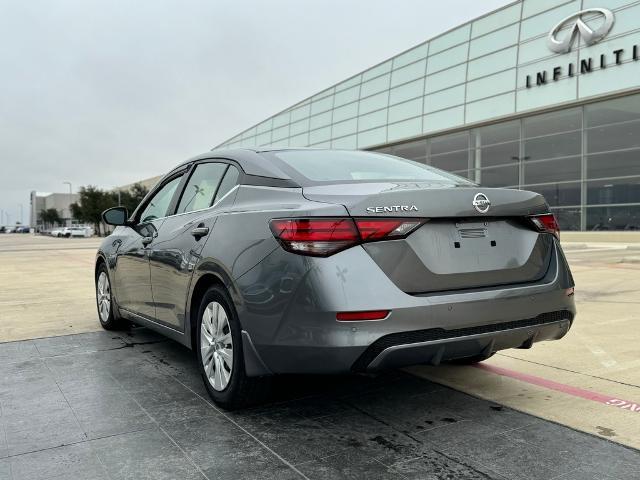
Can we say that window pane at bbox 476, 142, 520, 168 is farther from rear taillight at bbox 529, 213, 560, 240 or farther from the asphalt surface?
rear taillight at bbox 529, 213, 560, 240

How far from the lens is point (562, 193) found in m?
26.0

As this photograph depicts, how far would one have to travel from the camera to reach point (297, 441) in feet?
10.0

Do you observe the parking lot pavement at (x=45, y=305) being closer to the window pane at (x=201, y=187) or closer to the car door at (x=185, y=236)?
the car door at (x=185, y=236)

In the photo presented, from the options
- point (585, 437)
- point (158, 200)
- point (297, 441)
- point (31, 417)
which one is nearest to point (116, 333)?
point (158, 200)

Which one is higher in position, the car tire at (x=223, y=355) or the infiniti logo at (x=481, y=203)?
the infiniti logo at (x=481, y=203)

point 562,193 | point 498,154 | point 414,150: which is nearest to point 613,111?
point 562,193

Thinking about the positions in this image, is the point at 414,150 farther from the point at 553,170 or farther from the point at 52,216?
the point at 52,216

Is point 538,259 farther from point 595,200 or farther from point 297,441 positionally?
point 595,200

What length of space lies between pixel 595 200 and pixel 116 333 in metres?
23.5

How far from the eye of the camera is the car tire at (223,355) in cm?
333

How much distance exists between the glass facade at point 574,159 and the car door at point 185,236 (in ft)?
75.8

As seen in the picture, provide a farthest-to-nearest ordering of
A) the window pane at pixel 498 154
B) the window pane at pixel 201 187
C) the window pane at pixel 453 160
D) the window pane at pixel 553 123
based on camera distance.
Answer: the window pane at pixel 453 160 → the window pane at pixel 498 154 → the window pane at pixel 553 123 → the window pane at pixel 201 187

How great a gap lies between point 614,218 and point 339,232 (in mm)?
24255

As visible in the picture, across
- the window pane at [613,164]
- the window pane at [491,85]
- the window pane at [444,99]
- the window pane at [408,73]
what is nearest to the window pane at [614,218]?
the window pane at [613,164]
